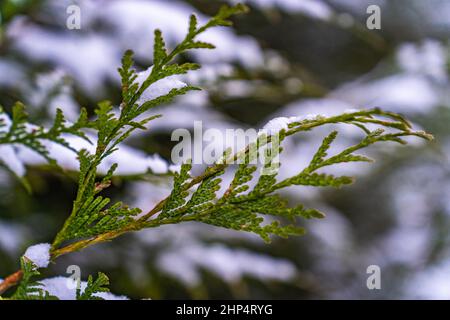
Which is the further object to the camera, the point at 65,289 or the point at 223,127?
the point at 223,127

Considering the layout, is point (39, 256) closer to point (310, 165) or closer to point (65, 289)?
point (65, 289)

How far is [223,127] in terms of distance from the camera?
140 cm

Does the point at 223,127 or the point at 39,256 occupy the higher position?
the point at 223,127

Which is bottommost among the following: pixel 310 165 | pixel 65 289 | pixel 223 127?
pixel 65 289

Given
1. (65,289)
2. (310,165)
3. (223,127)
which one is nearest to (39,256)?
(65,289)

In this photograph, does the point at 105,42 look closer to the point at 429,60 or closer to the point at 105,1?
the point at 105,1

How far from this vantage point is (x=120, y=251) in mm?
1341

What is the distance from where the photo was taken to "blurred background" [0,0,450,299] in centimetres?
116

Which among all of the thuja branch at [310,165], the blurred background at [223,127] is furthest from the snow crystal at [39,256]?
the blurred background at [223,127]

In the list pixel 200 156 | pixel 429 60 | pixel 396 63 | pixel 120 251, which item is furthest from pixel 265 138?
→ pixel 396 63

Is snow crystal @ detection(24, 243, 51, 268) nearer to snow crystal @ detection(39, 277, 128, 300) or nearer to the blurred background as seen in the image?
snow crystal @ detection(39, 277, 128, 300)

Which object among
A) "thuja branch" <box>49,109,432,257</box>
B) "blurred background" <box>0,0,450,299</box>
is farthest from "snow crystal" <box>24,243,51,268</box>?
"blurred background" <box>0,0,450,299</box>

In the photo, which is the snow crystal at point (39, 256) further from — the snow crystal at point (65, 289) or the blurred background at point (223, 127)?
the blurred background at point (223, 127)
